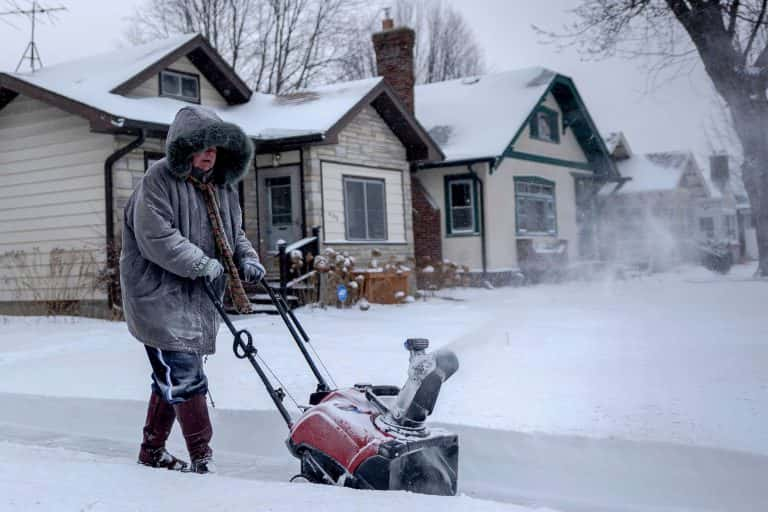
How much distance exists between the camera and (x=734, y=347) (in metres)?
7.33

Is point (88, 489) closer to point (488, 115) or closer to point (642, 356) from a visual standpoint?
point (642, 356)

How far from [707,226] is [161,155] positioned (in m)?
29.8

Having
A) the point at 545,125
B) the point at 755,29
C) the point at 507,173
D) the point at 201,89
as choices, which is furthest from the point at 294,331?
the point at 545,125

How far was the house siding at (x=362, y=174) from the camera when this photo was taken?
1480 centimetres

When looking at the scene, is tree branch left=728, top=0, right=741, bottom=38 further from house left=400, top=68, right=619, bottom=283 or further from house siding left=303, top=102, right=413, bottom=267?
house siding left=303, top=102, right=413, bottom=267

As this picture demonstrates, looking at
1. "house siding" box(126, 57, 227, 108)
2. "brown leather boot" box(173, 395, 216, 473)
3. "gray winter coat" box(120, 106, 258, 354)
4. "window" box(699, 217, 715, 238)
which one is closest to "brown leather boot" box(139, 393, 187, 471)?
"brown leather boot" box(173, 395, 216, 473)

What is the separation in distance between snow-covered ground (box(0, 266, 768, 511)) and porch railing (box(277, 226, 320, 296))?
3.07m

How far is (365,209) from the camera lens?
52.8 feet

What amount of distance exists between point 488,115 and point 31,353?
14545 millimetres

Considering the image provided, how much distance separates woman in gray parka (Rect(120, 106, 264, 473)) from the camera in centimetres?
388

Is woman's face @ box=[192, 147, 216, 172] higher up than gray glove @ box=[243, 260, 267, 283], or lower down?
higher up

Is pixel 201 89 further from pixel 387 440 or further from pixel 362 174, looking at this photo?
pixel 387 440

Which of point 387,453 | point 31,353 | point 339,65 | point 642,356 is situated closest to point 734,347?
point 642,356

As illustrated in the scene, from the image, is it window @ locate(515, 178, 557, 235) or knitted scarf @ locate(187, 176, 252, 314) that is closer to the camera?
knitted scarf @ locate(187, 176, 252, 314)
